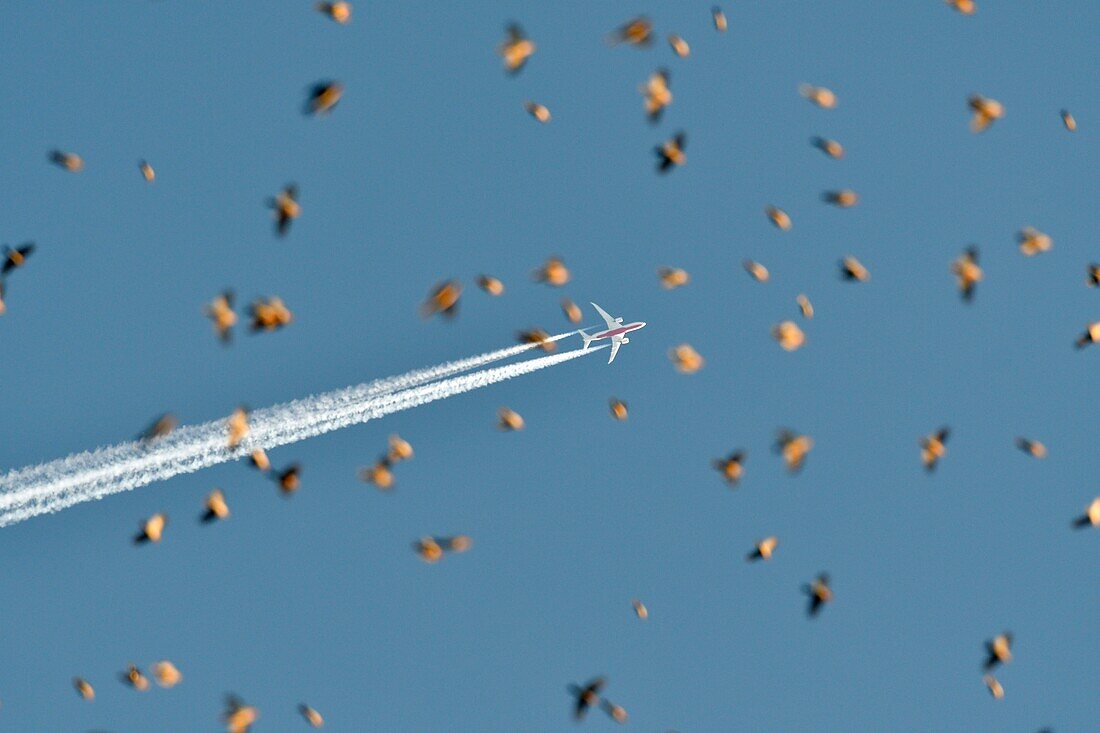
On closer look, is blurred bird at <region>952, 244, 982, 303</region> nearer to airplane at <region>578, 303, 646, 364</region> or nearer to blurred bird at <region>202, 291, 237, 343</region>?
blurred bird at <region>202, 291, 237, 343</region>

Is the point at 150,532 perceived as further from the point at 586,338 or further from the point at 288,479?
the point at 586,338

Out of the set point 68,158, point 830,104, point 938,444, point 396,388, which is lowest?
point 938,444

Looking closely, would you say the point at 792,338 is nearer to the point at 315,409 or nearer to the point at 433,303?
the point at 433,303

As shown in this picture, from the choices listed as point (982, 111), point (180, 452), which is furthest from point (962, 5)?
point (180, 452)

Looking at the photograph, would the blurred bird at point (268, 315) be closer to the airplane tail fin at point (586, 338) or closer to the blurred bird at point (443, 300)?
the blurred bird at point (443, 300)

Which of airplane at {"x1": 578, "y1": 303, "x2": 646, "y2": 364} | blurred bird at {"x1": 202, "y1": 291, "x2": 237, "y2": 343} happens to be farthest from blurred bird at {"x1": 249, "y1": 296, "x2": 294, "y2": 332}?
airplane at {"x1": 578, "y1": 303, "x2": 646, "y2": 364}

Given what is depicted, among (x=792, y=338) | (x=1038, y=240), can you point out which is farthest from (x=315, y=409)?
(x=1038, y=240)
